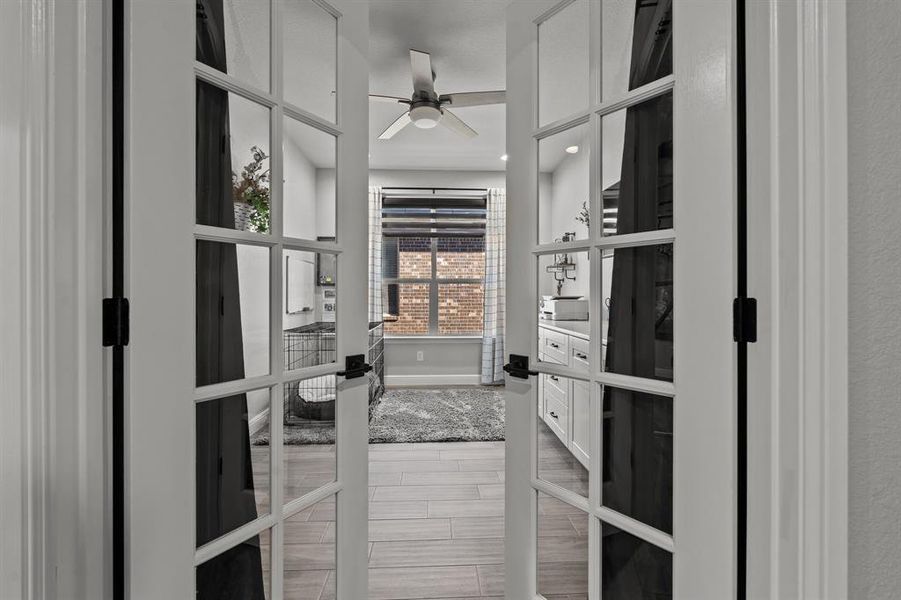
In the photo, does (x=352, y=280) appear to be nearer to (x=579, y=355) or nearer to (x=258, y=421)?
(x=258, y=421)

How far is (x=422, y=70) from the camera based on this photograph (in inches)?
→ 100

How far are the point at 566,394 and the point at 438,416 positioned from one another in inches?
110

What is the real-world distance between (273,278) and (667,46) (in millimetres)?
1089

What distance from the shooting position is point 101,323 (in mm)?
723

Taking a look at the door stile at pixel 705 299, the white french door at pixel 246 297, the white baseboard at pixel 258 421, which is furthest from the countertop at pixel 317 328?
the door stile at pixel 705 299

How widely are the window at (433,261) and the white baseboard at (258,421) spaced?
4338 millimetres

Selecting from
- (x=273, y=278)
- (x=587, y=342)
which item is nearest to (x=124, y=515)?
(x=273, y=278)

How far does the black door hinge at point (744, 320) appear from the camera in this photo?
30.1 inches

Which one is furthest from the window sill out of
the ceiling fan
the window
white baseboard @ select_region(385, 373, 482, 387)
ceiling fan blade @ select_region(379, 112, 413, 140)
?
the ceiling fan

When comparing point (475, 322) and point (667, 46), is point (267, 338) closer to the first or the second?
point (667, 46)

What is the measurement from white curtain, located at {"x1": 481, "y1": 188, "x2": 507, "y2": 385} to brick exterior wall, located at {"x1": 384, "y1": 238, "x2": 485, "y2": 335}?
8.7 inches

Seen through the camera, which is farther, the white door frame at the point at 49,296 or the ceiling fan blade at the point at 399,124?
the ceiling fan blade at the point at 399,124

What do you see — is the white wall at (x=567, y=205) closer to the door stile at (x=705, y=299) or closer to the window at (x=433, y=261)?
the door stile at (x=705, y=299)
